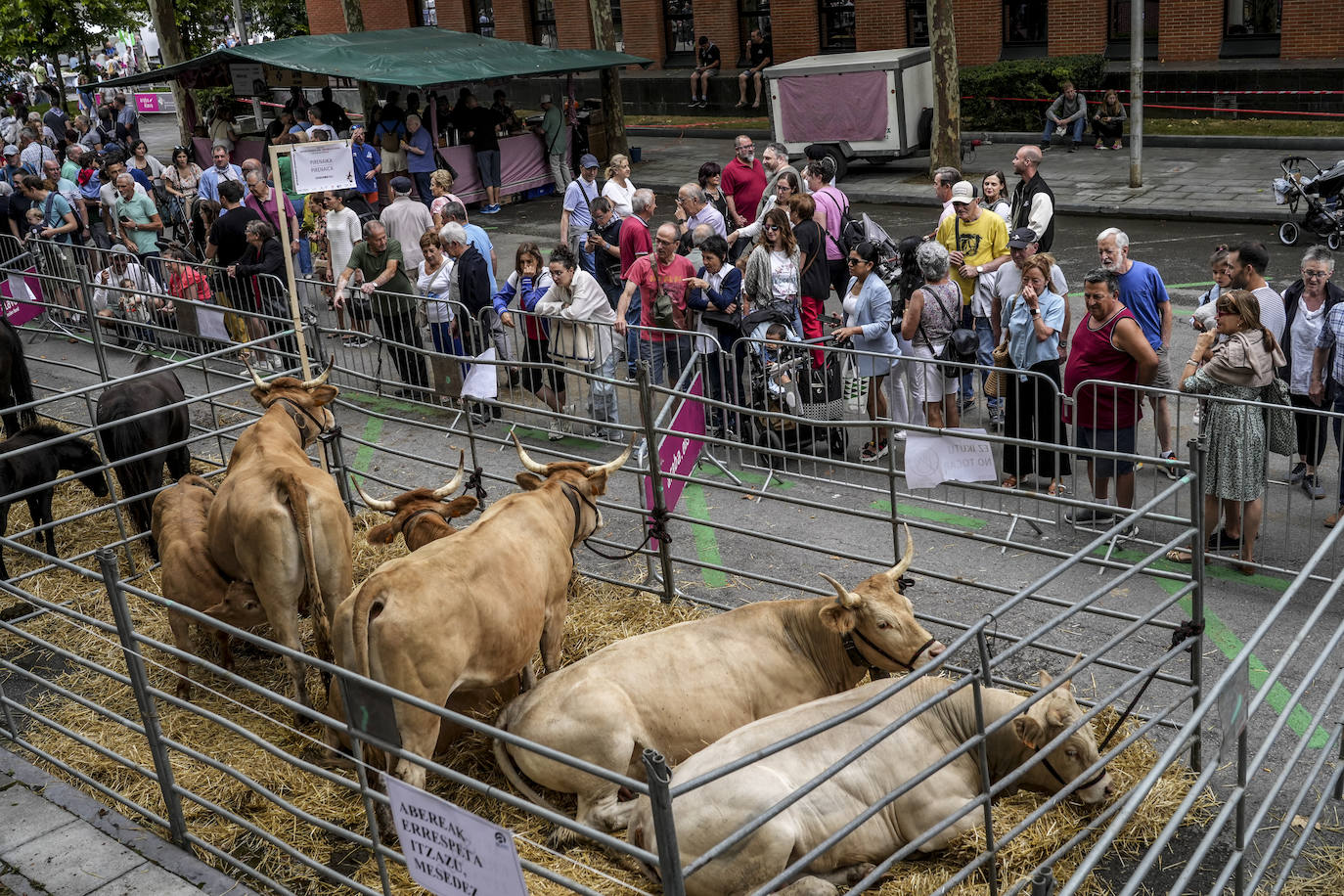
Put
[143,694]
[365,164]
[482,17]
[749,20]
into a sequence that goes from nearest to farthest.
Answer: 1. [143,694]
2. [365,164]
3. [749,20]
4. [482,17]

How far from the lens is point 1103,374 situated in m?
9.17

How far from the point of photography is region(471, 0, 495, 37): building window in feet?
127

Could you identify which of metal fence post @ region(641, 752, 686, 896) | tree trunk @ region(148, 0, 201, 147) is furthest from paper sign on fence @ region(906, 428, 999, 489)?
tree trunk @ region(148, 0, 201, 147)

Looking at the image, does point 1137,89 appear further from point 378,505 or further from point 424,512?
point 378,505

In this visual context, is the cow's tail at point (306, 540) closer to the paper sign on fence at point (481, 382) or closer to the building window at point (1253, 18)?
the paper sign on fence at point (481, 382)

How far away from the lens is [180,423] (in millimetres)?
10039

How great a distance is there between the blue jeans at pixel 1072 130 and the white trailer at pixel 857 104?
8.21 ft

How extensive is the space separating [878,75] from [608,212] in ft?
35.5

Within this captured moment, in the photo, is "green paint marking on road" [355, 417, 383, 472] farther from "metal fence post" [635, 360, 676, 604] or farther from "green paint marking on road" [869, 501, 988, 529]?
"green paint marking on road" [869, 501, 988, 529]

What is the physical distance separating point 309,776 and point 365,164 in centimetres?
1577

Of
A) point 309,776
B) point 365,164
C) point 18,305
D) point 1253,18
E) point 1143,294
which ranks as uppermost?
point 1253,18

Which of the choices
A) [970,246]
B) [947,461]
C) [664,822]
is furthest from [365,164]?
[664,822]

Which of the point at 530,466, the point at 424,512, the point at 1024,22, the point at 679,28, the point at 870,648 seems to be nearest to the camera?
the point at 870,648

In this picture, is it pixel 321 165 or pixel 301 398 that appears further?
pixel 321 165
